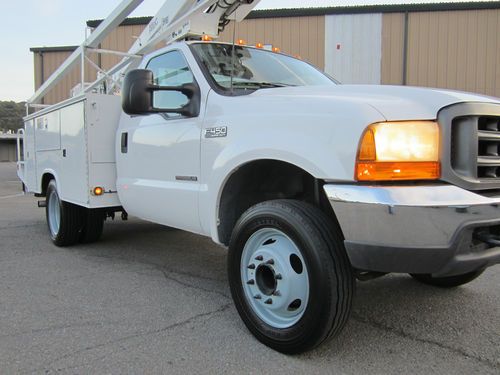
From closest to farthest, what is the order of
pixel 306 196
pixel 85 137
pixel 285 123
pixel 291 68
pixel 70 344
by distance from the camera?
pixel 285 123, pixel 70 344, pixel 306 196, pixel 291 68, pixel 85 137

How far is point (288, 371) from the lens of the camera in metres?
2.61

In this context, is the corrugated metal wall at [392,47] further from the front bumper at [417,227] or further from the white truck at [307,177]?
the front bumper at [417,227]

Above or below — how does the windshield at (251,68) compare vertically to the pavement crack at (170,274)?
above

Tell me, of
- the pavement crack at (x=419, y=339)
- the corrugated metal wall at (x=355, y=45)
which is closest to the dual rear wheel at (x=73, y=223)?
the pavement crack at (x=419, y=339)

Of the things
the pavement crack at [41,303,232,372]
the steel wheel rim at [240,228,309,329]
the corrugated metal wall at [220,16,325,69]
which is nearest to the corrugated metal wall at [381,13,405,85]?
the corrugated metal wall at [220,16,325,69]

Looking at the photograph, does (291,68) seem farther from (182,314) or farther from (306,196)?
(182,314)

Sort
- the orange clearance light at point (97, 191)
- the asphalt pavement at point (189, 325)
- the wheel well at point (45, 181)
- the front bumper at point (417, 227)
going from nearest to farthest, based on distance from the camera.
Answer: the front bumper at point (417, 227), the asphalt pavement at point (189, 325), the orange clearance light at point (97, 191), the wheel well at point (45, 181)

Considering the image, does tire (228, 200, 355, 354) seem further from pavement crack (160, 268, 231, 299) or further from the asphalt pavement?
pavement crack (160, 268, 231, 299)

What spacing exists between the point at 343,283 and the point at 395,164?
0.70m

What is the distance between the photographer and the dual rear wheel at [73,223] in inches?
222

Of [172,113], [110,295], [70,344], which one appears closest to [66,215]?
[110,295]

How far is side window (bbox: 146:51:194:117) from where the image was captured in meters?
3.85

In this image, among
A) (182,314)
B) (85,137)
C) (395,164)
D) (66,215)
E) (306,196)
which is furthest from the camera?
(66,215)

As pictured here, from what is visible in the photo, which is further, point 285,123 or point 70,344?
point 70,344
